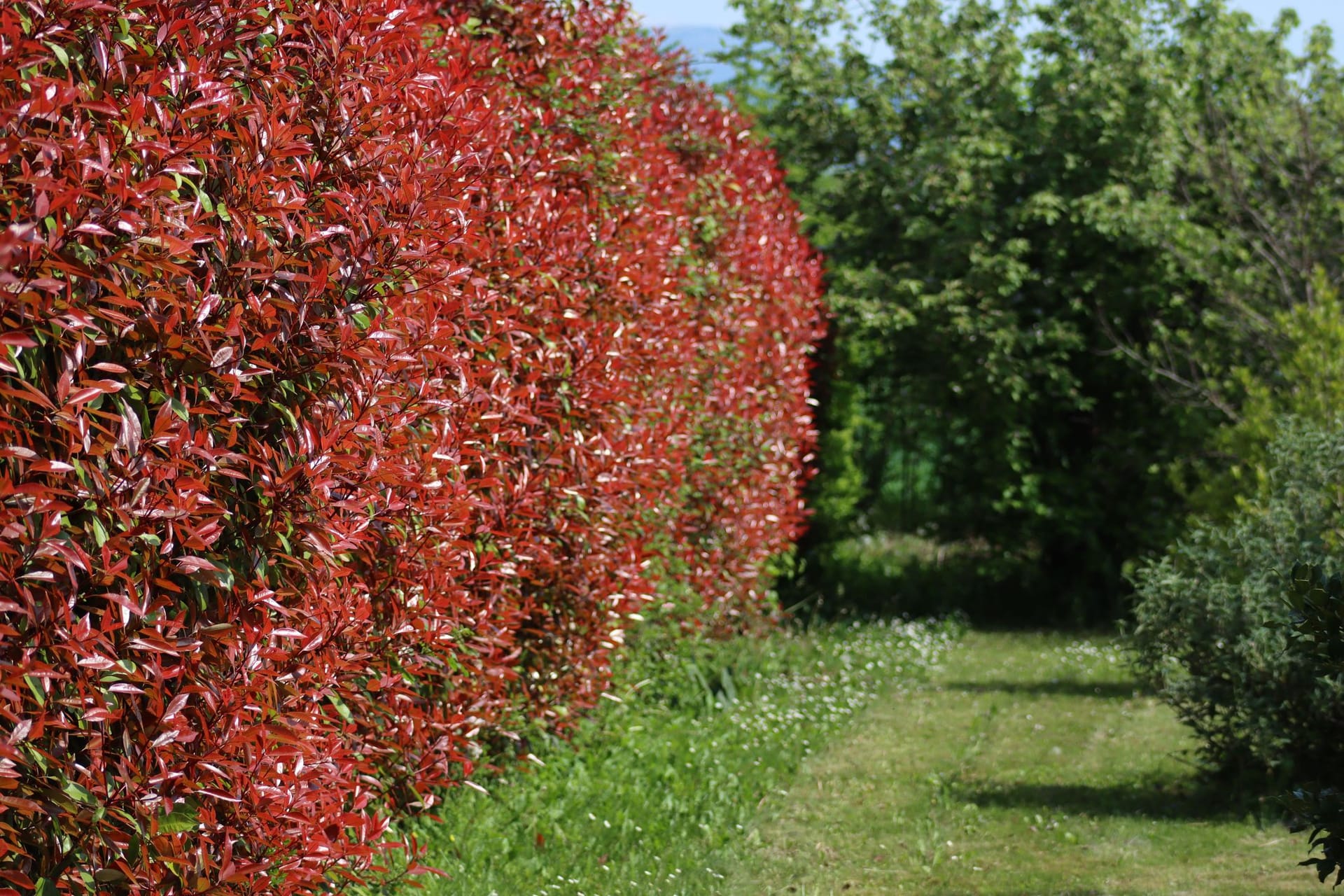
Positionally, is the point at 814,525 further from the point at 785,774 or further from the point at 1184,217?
the point at 785,774

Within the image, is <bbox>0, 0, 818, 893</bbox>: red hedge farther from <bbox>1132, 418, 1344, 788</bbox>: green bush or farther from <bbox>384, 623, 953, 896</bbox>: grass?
<bbox>1132, 418, 1344, 788</bbox>: green bush

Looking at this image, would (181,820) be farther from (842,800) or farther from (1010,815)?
(1010,815)

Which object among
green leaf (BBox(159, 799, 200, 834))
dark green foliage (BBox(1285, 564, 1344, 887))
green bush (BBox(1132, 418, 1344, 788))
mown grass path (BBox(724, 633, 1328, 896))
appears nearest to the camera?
green leaf (BBox(159, 799, 200, 834))

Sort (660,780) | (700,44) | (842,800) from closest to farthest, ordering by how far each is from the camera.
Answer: (660,780) → (842,800) → (700,44)

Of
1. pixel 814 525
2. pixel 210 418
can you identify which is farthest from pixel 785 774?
pixel 814 525

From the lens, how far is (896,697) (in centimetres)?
857

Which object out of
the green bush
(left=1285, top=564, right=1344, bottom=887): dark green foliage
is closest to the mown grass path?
the green bush

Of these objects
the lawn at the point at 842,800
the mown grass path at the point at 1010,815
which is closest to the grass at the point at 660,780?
the lawn at the point at 842,800

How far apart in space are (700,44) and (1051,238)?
13.8 ft

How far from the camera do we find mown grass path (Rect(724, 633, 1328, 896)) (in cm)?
497

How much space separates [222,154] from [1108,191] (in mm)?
10266

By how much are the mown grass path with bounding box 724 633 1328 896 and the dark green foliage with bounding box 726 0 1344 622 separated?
12.7ft

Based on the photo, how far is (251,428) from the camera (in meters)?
2.86

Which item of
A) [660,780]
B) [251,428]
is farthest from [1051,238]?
[251,428]
